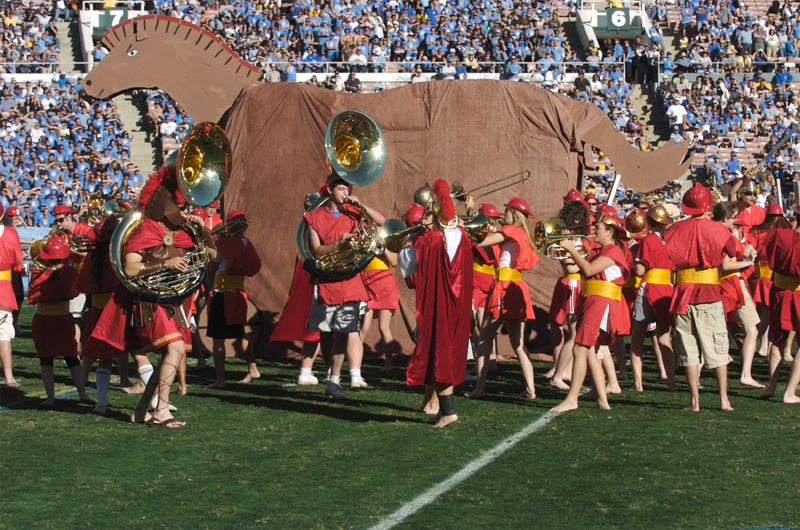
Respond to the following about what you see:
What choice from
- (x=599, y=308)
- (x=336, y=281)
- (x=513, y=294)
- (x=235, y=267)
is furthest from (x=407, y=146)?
(x=599, y=308)

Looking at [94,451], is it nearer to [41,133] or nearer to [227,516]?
[227,516]

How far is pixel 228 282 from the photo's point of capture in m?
8.71

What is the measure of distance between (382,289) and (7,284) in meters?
3.62

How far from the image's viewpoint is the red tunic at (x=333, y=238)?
7.33 m

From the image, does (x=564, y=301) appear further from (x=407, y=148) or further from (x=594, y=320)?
(x=407, y=148)

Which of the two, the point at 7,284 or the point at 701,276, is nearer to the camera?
the point at 701,276

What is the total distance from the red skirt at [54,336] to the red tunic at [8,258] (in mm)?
788

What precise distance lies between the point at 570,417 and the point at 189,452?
9.50 ft

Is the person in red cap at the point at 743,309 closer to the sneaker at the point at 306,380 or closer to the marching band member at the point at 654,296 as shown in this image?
the marching band member at the point at 654,296

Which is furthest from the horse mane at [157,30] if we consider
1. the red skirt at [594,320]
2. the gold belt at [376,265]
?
the red skirt at [594,320]

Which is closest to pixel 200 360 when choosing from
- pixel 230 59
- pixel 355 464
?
pixel 230 59

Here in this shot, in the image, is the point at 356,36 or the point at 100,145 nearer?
the point at 100,145

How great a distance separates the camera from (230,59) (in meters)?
11.4

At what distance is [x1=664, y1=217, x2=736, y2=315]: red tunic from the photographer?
711 centimetres
